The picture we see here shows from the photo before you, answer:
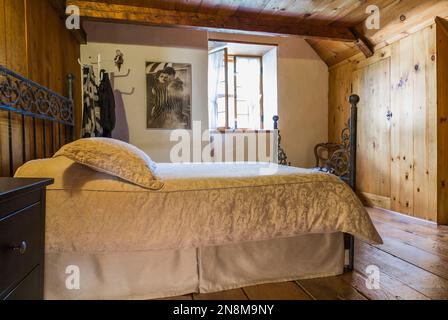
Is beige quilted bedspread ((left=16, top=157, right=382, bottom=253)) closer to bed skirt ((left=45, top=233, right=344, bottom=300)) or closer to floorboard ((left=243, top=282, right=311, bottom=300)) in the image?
bed skirt ((left=45, top=233, right=344, bottom=300))

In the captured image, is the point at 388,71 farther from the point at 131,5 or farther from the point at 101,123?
the point at 101,123

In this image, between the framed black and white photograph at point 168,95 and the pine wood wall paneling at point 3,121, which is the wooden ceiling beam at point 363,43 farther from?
the pine wood wall paneling at point 3,121

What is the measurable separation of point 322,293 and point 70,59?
124 inches

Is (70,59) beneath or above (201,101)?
above

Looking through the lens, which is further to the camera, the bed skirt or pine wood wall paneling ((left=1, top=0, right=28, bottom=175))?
pine wood wall paneling ((left=1, top=0, right=28, bottom=175))

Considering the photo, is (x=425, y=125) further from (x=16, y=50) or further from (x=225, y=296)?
(x=16, y=50)

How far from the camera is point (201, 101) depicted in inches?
147

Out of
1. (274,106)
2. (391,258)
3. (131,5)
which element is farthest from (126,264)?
(274,106)

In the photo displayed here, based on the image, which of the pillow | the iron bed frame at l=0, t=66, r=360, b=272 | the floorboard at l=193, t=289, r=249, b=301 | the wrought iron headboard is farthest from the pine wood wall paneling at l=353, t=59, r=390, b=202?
the wrought iron headboard

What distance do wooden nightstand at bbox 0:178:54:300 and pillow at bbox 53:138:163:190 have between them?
8.9 inches

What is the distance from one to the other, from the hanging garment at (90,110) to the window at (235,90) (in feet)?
5.44

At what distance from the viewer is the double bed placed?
4.03 feet

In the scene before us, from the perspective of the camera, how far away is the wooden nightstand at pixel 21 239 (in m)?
0.74

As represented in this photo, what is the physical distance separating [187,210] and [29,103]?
124 centimetres
